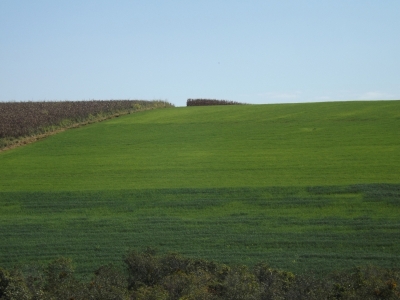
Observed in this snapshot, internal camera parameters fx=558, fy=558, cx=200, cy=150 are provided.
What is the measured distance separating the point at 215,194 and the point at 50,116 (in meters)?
18.6

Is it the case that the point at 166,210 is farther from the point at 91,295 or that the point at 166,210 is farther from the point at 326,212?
the point at 91,295

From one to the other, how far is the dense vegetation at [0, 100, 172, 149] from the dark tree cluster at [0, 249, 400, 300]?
18.8m

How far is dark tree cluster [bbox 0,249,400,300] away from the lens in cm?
771

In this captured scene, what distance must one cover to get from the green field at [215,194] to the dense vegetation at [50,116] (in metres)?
1.73

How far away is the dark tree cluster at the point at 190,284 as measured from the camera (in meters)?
7.71

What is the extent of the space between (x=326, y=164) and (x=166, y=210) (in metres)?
7.24

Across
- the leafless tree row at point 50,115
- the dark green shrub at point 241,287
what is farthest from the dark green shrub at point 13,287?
the leafless tree row at point 50,115

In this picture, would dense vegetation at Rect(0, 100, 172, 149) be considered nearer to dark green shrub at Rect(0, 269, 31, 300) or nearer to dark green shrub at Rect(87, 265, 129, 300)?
dark green shrub at Rect(0, 269, 31, 300)

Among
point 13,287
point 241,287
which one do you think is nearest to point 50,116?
point 13,287

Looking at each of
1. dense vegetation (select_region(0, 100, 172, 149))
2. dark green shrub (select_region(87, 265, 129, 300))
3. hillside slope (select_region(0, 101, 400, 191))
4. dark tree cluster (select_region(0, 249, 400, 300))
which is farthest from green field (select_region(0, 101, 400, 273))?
dark green shrub (select_region(87, 265, 129, 300))

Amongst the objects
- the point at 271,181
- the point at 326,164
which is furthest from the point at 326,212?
the point at 326,164

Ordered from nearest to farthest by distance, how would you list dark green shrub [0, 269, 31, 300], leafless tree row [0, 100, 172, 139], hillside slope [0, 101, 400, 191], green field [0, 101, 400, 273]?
1. dark green shrub [0, 269, 31, 300]
2. green field [0, 101, 400, 273]
3. hillside slope [0, 101, 400, 191]
4. leafless tree row [0, 100, 172, 139]

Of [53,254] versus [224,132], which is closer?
[53,254]

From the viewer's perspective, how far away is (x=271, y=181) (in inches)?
706
